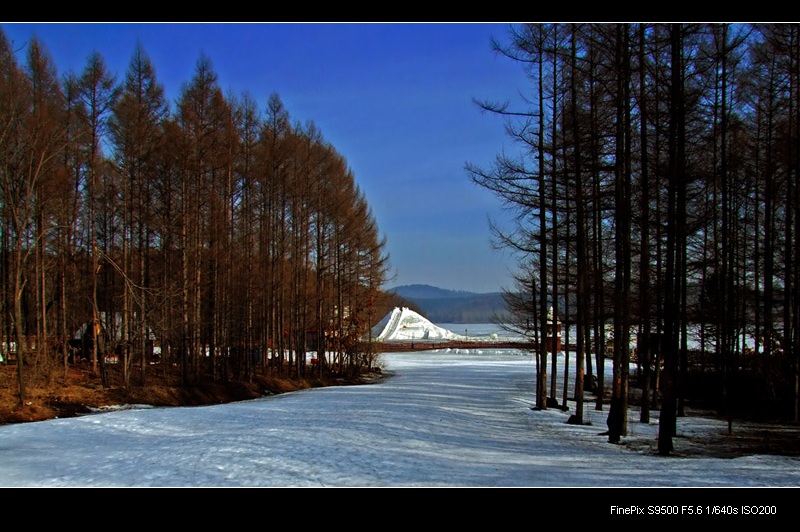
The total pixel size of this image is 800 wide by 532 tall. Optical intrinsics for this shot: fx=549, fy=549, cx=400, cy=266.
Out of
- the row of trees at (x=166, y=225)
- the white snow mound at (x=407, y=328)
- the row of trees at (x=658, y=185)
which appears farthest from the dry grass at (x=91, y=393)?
the white snow mound at (x=407, y=328)

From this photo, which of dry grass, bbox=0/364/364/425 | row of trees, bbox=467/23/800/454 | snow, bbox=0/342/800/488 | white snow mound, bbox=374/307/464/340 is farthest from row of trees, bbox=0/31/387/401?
white snow mound, bbox=374/307/464/340

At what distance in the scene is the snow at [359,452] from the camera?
28.6ft

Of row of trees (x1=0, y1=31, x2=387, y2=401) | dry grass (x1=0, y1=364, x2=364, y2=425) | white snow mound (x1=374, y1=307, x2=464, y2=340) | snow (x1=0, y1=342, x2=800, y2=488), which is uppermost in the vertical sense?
row of trees (x1=0, y1=31, x2=387, y2=401)

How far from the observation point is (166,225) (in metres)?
25.7

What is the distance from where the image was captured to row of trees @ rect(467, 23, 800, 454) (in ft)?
42.1

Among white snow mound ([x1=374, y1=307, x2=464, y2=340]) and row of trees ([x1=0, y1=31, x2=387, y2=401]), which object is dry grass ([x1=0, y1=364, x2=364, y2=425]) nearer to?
row of trees ([x1=0, y1=31, x2=387, y2=401])

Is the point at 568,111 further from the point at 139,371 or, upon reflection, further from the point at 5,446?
the point at 139,371

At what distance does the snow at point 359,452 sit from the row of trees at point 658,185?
1599 millimetres

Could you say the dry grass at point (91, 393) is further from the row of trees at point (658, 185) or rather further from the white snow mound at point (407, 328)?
the white snow mound at point (407, 328)

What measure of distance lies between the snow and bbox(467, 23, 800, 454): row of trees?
1599mm

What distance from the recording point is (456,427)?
1561 cm

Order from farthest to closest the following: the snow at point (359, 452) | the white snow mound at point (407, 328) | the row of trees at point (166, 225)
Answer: the white snow mound at point (407, 328), the row of trees at point (166, 225), the snow at point (359, 452)

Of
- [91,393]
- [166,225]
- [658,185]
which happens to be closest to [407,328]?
[166,225]

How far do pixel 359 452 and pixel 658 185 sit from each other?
11000mm
